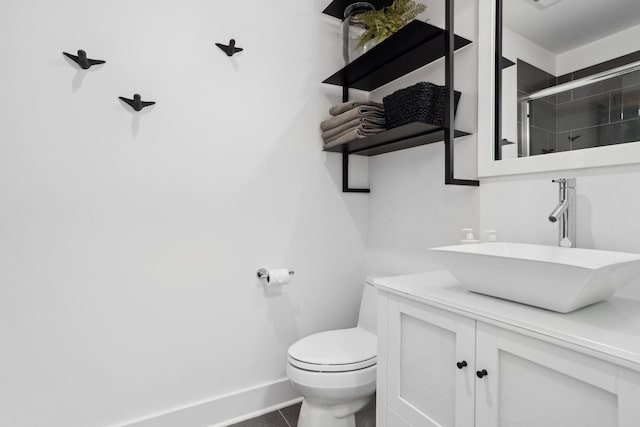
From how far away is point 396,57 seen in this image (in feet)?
5.43

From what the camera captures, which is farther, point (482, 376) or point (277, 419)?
point (277, 419)

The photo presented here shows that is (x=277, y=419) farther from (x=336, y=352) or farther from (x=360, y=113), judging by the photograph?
(x=360, y=113)

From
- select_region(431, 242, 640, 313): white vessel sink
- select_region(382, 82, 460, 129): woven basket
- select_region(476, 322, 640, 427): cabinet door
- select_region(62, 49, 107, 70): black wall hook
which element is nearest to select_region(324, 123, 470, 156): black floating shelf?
select_region(382, 82, 460, 129): woven basket

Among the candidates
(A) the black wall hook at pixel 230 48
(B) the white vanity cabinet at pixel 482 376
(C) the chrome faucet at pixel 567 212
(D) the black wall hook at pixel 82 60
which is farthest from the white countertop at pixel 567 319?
(D) the black wall hook at pixel 82 60

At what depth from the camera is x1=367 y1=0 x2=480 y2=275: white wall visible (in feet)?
4.86

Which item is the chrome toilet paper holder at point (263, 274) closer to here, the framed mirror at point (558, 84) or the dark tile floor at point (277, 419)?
the dark tile floor at point (277, 419)

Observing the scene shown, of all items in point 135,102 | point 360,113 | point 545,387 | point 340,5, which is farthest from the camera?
point 340,5

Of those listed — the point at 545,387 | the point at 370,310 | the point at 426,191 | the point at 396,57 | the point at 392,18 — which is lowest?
the point at 370,310

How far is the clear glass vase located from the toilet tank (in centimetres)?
124

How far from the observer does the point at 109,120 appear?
1.42 m

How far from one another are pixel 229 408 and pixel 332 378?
666 millimetres

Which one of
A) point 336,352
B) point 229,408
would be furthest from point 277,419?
point 336,352

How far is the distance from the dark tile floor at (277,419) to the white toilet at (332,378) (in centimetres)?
23

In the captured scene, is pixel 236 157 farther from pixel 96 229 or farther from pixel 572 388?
pixel 572 388
